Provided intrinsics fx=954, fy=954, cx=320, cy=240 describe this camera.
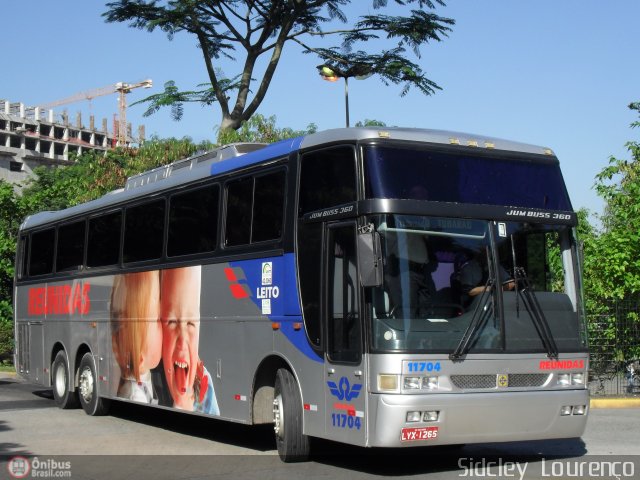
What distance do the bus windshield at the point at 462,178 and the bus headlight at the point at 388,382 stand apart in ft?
5.73

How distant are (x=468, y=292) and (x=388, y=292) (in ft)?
2.83

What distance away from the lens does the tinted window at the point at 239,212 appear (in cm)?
1162

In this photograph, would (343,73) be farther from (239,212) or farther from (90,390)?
(239,212)

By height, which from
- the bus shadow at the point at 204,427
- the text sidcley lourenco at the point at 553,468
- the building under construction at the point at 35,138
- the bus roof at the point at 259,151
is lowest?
the bus shadow at the point at 204,427

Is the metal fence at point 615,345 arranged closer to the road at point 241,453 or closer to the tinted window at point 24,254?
the road at point 241,453

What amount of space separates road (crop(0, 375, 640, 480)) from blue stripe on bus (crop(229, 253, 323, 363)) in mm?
1382

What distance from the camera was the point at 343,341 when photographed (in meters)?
9.59

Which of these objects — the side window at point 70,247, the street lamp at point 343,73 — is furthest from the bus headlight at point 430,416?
the street lamp at point 343,73

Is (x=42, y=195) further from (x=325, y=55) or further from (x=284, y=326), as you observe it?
(x=284, y=326)

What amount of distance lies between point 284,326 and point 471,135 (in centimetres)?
296

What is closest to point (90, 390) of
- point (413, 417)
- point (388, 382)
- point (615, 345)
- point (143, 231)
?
point (143, 231)

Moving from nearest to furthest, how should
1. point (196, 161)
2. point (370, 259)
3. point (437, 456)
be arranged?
point (370, 259), point (437, 456), point (196, 161)

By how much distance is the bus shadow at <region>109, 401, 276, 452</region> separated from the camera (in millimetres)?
12836

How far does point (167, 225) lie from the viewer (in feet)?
45.1
